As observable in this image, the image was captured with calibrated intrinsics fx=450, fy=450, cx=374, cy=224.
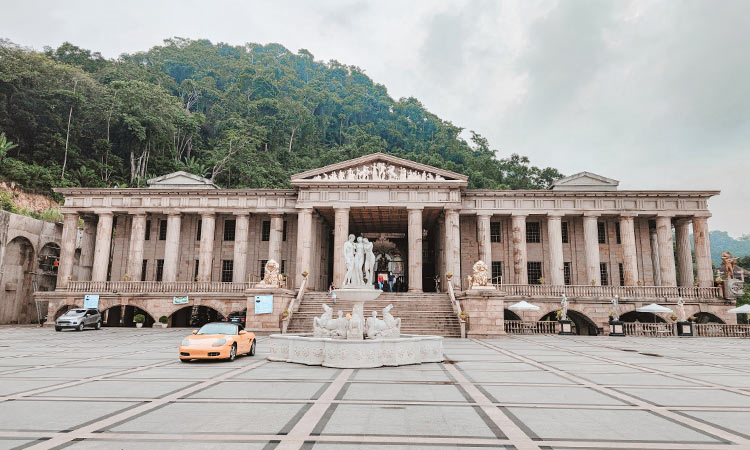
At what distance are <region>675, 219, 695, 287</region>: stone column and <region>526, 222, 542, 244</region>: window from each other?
11.0m

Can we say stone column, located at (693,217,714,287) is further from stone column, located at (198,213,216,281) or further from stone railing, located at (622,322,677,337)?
stone column, located at (198,213,216,281)

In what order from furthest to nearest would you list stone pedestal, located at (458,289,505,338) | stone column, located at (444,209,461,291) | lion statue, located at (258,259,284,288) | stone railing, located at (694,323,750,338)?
1. stone column, located at (444,209,461,291)
2. stone railing, located at (694,323,750,338)
3. lion statue, located at (258,259,284,288)
4. stone pedestal, located at (458,289,505,338)

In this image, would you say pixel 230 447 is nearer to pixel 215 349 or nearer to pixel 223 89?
pixel 215 349

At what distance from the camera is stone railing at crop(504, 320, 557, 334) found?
2862cm

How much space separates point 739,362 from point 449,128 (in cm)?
8220

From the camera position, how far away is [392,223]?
142 ft

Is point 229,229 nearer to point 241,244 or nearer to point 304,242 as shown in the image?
point 241,244

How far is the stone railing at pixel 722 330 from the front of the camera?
90.5 ft

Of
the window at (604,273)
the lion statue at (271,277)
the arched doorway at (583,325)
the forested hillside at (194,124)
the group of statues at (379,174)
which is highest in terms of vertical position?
the forested hillside at (194,124)

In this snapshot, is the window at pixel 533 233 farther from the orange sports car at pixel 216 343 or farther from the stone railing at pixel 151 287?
the orange sports car at pixel 216 343

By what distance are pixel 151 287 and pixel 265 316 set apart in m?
13.9

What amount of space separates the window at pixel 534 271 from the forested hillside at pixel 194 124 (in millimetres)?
27035

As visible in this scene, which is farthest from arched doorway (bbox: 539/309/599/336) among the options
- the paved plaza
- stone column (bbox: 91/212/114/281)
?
stone column (bbox: 91/212/114/281)

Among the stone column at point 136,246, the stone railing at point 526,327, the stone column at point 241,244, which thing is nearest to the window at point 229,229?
the stone column at point 241,244
